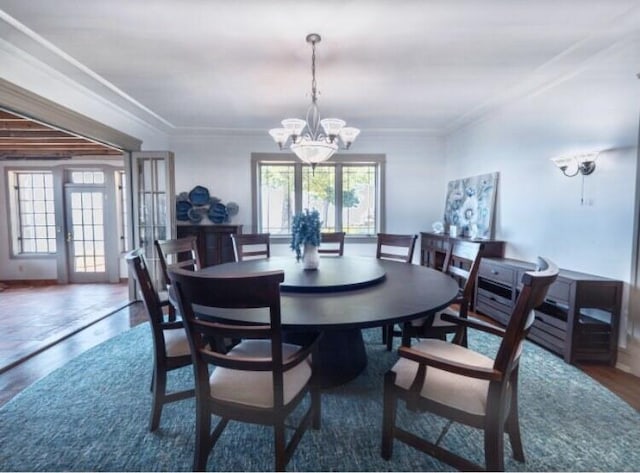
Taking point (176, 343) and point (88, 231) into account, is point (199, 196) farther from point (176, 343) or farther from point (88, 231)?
point (176, 343)

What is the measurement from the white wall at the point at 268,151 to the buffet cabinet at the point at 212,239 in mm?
465

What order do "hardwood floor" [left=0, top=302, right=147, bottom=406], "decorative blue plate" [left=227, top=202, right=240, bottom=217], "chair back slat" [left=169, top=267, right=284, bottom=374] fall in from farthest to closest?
"decorative blue plate" [left=227, top=202, right=240, bottom=217] → "hardwood floor" [left=0, top=302, right=147, bottom=406] → "chair back slat" [left=169, top=267, right=284, bottom=374]

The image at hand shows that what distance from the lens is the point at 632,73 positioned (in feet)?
7.91

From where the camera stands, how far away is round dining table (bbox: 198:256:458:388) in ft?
4.63

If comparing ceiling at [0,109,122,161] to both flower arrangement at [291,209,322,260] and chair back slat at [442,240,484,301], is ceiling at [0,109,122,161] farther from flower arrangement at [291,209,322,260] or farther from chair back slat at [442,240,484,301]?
chair back slat at [442,240,484,301]

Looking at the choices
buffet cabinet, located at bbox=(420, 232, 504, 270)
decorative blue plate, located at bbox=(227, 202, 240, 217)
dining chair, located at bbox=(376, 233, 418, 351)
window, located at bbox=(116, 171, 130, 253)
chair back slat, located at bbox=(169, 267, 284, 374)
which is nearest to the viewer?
chair back slat, located at bbox=(169, 267, 284, 374)

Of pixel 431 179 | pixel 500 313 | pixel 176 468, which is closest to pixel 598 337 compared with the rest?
pixel 500 313

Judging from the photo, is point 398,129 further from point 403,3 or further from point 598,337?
point 598,337

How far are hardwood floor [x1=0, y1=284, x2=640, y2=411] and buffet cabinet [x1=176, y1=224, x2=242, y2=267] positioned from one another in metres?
1.50

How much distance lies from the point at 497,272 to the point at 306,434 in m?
2.65

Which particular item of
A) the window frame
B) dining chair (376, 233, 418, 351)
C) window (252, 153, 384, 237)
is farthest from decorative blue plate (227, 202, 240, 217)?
the window frame

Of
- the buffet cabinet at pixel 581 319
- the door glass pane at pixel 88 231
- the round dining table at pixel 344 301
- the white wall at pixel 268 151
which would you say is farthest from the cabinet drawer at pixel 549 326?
the door glass pane at pixel 88 231

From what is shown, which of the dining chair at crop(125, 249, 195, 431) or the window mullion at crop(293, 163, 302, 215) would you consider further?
the window mullion at crop(293, 163, 302, 215)

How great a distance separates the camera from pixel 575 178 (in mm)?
2881
